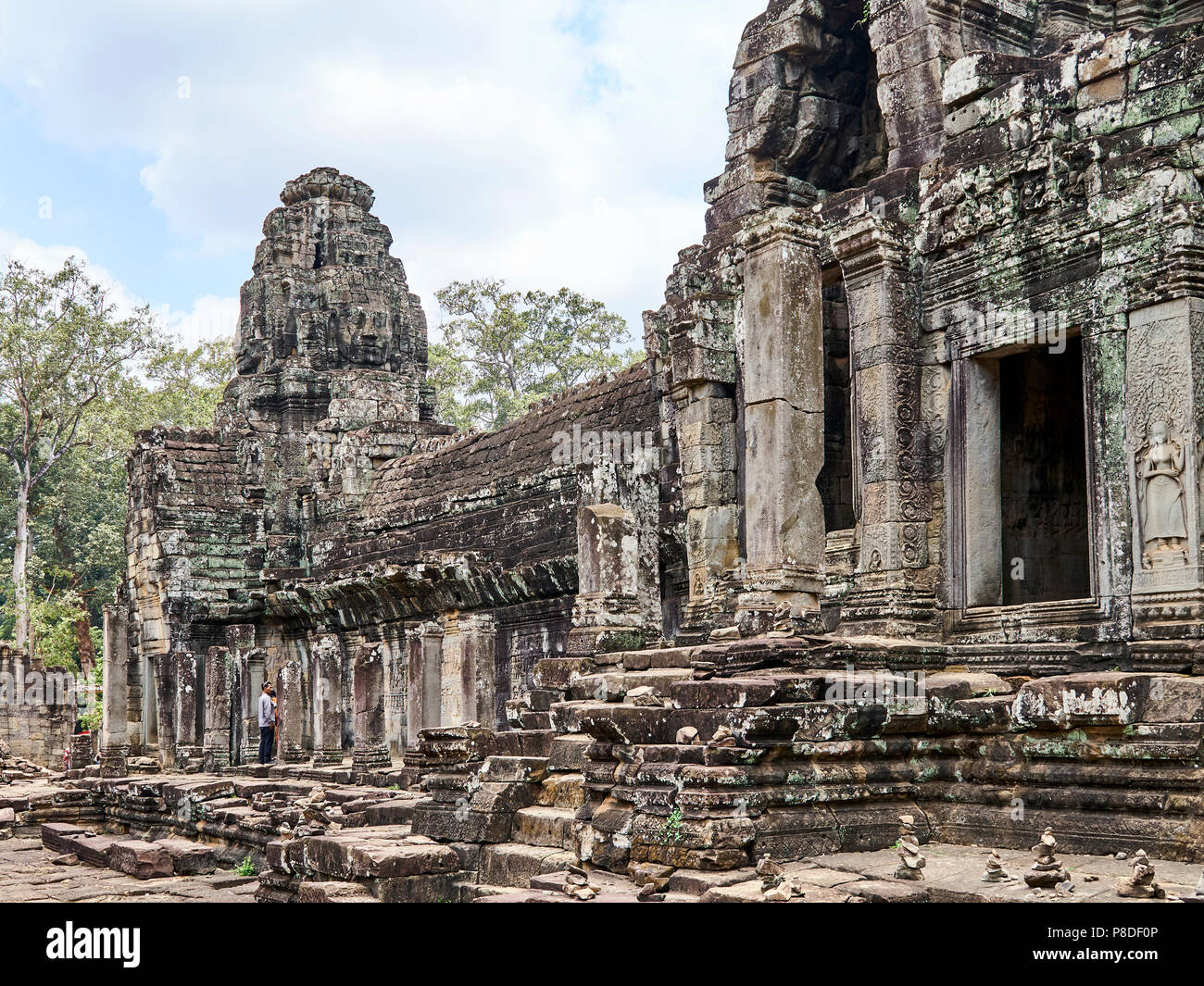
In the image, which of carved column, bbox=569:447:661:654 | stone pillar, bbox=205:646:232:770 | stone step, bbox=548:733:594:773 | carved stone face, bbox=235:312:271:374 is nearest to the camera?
stone step, bbox=548:733:594:773

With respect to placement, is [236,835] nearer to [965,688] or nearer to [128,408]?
[965,688]

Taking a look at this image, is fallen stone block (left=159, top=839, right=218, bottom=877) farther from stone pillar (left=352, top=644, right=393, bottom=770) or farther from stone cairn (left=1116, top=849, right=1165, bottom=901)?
stone cairn (left=1116, top=849, right=1165, bottom=901)

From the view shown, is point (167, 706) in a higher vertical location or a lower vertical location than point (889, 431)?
lower

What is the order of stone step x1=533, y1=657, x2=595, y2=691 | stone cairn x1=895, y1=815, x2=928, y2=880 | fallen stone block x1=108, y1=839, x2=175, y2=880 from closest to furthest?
stone cairn x1=895, y1=815, x2=928, y2=880 → stone step x1=533, y1=657, x2=595, y2=691 → fallen stone block x1=108, y1=839, x2=175, y2=880

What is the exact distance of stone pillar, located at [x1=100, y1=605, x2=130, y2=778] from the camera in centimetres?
2289

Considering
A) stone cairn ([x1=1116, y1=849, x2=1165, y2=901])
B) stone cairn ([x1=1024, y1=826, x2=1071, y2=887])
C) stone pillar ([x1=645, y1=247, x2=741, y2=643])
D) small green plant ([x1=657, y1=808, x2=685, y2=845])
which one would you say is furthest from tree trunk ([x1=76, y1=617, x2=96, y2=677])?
stone cairn ([x1=1116, y1=849, x2=1165, y2=901])

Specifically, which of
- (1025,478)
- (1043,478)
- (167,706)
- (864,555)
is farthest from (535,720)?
(167,706)

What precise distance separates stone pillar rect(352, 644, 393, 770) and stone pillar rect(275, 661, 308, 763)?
2074mm

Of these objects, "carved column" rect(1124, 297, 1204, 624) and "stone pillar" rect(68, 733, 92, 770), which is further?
"stone pillar" rect(68, 733, 92, 770)

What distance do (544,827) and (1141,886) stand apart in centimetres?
416

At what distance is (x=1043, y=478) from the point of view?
1068 cm

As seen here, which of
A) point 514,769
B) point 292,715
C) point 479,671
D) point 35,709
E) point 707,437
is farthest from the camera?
point 35,709

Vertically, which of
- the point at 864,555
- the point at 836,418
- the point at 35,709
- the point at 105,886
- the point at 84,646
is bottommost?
the point at 105,886

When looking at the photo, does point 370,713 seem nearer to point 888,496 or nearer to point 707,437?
point 707,437
